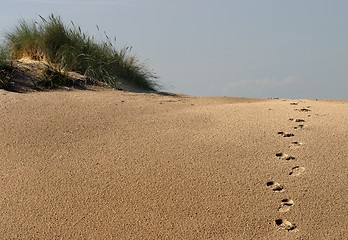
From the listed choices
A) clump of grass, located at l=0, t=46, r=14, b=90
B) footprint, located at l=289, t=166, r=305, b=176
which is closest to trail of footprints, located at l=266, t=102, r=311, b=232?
footprint, located at l=289, t=166, r=305, b=176

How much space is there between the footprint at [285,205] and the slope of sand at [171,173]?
0.01m

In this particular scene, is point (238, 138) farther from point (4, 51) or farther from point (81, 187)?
point (4, 51)

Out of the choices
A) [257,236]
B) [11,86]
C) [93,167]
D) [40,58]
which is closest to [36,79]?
[11,86]

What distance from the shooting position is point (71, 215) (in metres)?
3.40

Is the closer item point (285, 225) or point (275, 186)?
point (285, 225)

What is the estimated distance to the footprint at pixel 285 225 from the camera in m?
3.20

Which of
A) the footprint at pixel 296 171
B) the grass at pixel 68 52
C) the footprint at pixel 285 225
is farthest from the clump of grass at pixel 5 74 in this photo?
the footprint at pixel 285 225

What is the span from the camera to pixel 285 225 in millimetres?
3229

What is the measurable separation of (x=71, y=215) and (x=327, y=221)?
1402 mm

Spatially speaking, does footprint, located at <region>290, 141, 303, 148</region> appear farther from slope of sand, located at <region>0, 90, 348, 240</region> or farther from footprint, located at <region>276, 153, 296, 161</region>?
footprint, located at <region>276, 153, 296, 161</region>

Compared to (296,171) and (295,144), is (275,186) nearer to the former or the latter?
(296,171)

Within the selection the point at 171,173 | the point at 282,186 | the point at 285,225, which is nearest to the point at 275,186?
the point at 282,186

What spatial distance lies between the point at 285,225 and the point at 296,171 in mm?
626

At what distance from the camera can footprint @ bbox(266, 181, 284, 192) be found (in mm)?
3562
